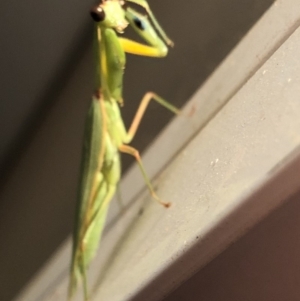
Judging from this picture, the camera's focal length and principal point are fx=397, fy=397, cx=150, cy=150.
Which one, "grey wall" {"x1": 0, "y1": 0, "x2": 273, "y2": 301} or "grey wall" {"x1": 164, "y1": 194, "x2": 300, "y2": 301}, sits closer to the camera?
"grey wall" {"x1": 164, "y1": 194, "x2": 300, "y2": 301}

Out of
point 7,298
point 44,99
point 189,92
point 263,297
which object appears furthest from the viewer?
point 44,99

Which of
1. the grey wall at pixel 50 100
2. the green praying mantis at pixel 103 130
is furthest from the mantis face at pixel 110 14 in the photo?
the grey wall at pixel 50 100

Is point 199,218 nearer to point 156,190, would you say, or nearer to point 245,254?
point 245,254

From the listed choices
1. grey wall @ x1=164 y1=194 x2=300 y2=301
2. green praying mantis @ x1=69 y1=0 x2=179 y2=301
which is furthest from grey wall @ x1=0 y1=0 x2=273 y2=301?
grey wall @ x1=164 y1=194 x2=300 y2=301

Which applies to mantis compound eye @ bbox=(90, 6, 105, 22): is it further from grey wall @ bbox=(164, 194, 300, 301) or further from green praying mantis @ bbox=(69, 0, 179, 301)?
grey wall @ bbox=(164, 194, 300, 301)

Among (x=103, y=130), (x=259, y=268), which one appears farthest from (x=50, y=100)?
(x=259, y=268)

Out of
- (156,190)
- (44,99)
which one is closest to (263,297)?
(156,190)
